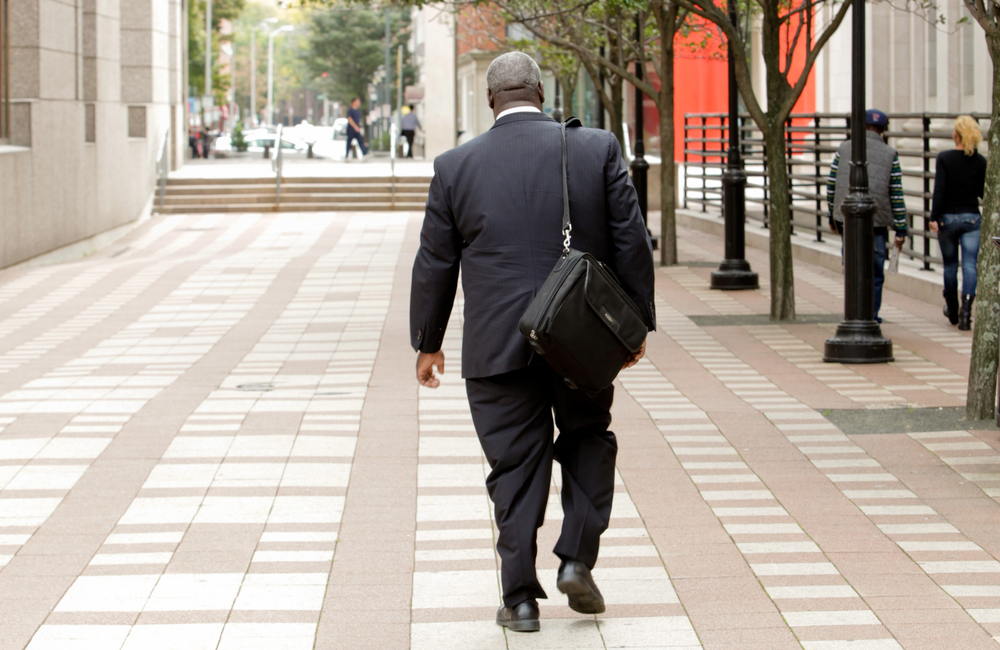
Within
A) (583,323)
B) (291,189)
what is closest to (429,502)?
(583,323)

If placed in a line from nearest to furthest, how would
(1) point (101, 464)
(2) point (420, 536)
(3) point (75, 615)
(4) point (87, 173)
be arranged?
(3) point (75, 615) → (2) point (420, 536) → (1) point (101, 464) → (4) point (87, 173)

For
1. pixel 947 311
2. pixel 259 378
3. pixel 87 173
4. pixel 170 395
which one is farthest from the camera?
pixel 87 173

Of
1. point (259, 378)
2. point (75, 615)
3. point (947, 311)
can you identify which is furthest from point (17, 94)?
point (75, 615)

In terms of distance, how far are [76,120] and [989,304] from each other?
16.5 m

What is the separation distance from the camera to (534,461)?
169 inches

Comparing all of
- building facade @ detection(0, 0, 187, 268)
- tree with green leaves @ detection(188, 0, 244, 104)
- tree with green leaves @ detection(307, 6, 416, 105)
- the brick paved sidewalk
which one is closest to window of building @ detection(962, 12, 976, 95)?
the brick paved sidewalk

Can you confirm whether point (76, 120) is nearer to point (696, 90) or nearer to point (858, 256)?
point (858, 256)

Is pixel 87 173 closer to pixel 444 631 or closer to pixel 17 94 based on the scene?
pixel 17 94

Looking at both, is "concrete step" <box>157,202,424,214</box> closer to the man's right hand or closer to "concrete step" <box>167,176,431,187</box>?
"concrete step" <box>167,176,431,187</box>

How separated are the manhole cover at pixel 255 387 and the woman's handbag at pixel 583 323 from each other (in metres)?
5.02

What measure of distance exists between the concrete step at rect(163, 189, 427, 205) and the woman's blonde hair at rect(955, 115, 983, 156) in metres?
18.1

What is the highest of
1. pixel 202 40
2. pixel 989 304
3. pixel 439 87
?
pixel 202 40

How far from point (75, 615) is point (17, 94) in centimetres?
1558

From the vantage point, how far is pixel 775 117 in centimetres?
1168
